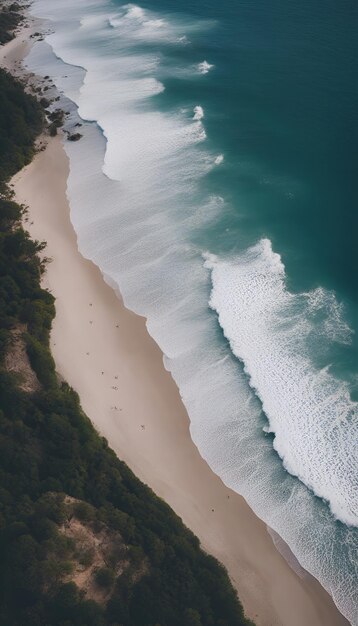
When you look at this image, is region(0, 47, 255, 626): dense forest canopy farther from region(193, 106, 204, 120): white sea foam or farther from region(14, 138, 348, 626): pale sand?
region(193, 106, 204, 120): white sea foam

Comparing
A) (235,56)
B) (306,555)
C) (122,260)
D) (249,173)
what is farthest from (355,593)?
(235,56)

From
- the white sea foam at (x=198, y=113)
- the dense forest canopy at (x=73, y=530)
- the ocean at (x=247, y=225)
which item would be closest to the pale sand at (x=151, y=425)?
the ocean at (x=247, y=225)

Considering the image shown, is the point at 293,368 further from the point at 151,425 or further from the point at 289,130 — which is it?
the point at 289,130

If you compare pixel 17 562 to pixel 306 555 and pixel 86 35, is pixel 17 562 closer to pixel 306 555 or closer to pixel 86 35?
pixel 306 555

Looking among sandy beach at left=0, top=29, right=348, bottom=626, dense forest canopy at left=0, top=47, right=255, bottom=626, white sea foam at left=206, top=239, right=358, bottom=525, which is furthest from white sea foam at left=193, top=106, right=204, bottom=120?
dense forest canopy at left=0, top=47, right=255, bottom=626

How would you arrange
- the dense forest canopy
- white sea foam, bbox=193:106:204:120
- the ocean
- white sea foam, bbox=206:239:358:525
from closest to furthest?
1. the dense forest canopy
2. white sea foam, bbox=206:239:358:525
3. the ocean
4. white sea foam, bbox=193:106:204:120

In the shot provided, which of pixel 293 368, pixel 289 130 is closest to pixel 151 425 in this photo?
pixel 293 368
